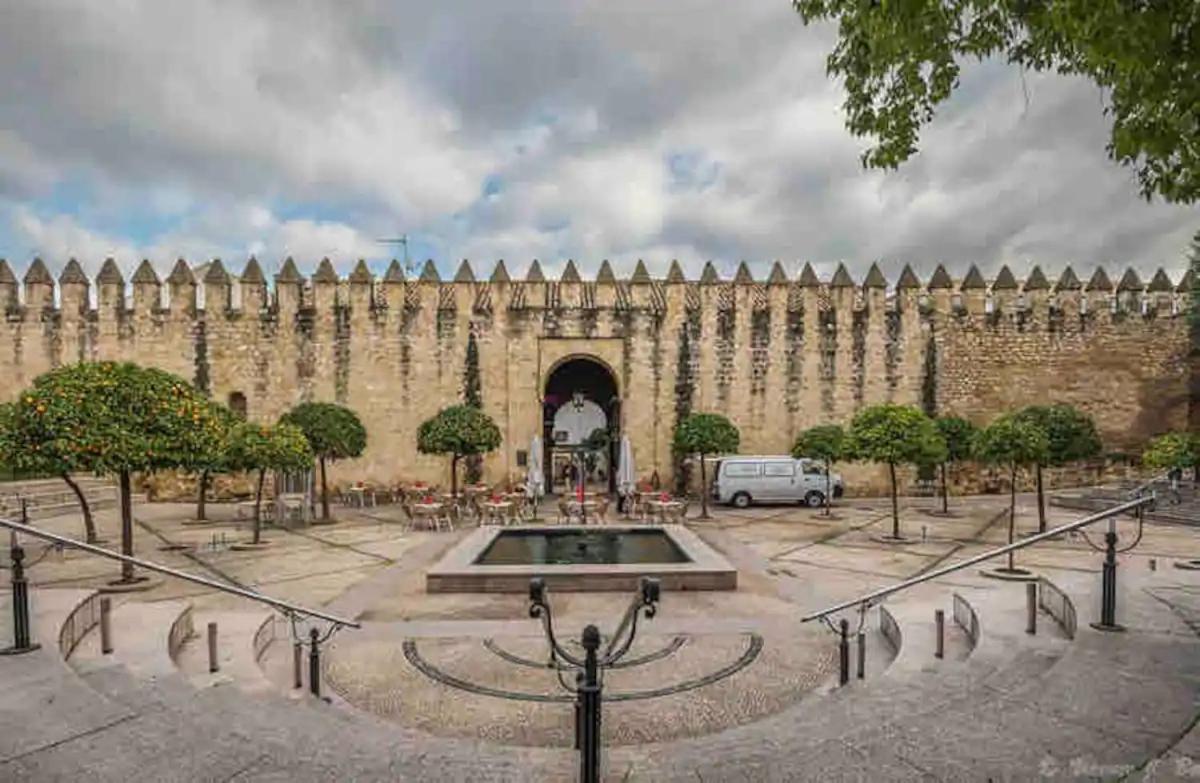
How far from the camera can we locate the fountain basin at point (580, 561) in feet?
32.9

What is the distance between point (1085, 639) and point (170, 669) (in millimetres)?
7705

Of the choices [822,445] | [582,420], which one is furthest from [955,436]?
[582,420]

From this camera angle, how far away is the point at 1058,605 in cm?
700

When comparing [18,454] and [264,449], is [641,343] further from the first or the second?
[18,454]

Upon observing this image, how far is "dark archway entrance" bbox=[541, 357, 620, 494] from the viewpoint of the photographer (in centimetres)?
2483

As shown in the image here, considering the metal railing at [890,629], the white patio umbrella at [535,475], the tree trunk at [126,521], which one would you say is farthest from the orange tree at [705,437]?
the tree trunk at [126,521]

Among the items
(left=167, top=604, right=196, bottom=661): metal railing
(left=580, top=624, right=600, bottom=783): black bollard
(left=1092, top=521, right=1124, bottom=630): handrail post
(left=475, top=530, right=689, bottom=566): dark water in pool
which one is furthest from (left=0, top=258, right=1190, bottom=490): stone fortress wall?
(left=580, top=624, right=600, bottom=783): black bollard

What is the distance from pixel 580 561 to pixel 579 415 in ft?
52.5

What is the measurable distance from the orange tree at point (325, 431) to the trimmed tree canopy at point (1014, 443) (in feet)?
49.1

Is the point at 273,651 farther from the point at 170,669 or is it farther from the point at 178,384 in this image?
the point at 178,384

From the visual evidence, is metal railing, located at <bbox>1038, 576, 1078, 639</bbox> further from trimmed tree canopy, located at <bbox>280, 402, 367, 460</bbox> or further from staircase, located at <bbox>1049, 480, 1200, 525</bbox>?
trimmed tree canopy, located at <bbox>280, 402, 367, 460</bbox>

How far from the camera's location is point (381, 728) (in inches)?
193

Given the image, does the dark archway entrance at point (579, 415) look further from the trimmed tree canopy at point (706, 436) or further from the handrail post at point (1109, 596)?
the handrail post at point (1109, 596)

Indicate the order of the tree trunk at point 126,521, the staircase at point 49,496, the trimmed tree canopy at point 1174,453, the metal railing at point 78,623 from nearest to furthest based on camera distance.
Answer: the metal railing at point 78,623
the tree trunk at point 126,521
the trimmed tree canopy at point 1174,453
the staircase at point 49,496
